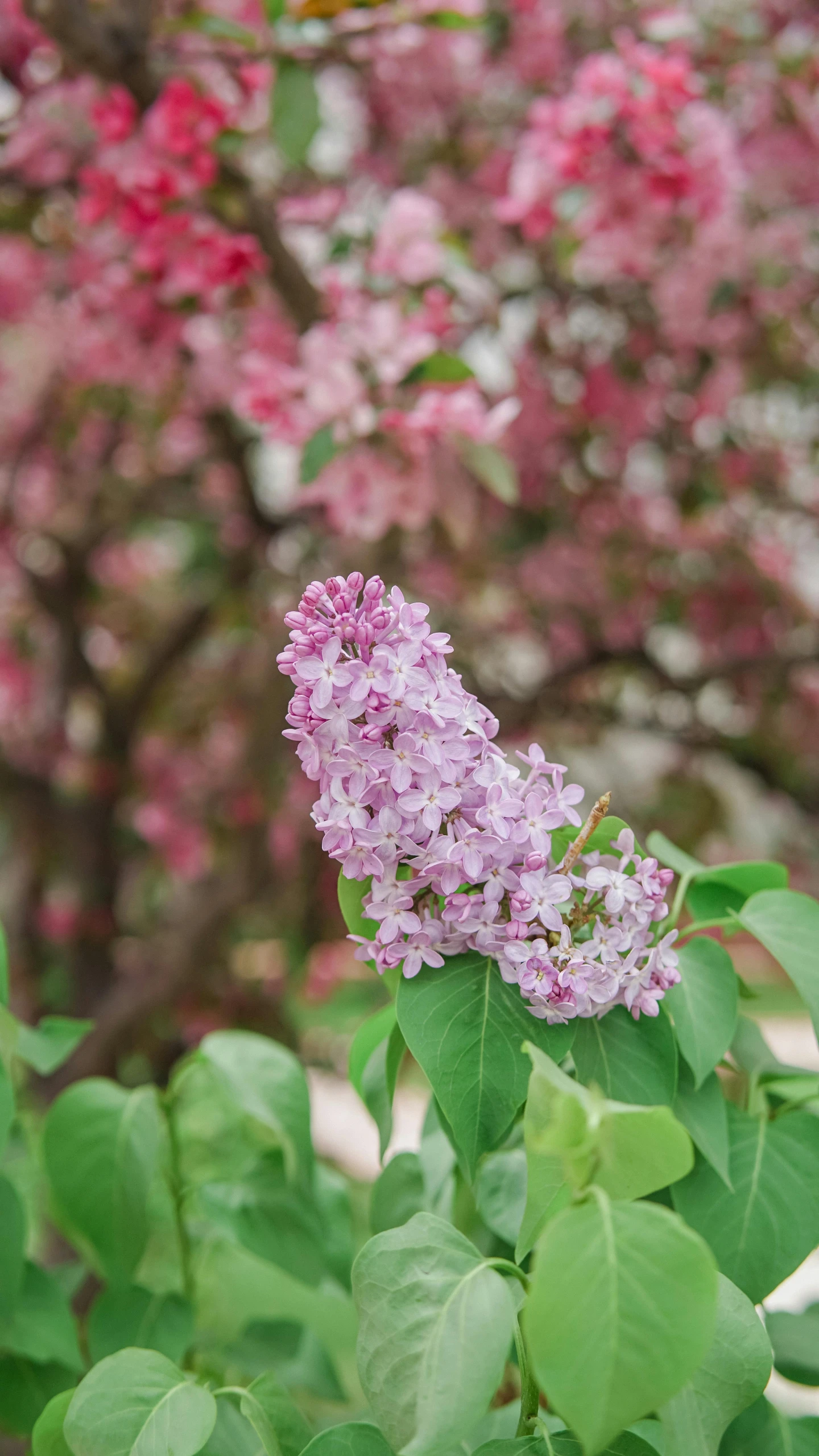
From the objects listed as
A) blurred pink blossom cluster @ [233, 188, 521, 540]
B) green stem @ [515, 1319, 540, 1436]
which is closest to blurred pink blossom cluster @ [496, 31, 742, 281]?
blurred pink blossom cluster @ [233, 188, 521, 540]

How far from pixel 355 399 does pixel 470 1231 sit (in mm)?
707

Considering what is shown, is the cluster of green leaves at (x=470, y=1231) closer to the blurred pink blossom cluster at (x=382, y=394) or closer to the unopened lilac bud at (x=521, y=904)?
the unopened lilac bud at (x=521, y=904)

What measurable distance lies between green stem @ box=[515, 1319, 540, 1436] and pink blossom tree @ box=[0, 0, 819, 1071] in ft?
0.62

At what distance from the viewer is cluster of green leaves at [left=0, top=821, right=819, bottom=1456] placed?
31 cm

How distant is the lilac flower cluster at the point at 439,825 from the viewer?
38 cm

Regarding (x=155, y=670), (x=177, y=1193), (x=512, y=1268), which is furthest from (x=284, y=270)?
(x=155, y=670)

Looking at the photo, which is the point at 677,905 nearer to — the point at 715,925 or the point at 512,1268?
the point at 715,925

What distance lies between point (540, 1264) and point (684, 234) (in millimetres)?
1210

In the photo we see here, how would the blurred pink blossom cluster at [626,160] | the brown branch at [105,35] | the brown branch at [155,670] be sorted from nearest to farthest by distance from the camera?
the brown branch at [105,35] → the blurred pink blossom cluster at [626,160] → the brown branch at [155,670]

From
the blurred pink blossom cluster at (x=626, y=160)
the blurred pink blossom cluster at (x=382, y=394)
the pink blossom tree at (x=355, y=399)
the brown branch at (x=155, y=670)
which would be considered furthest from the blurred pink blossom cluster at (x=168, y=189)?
the brown branch at (x=155, y=670)

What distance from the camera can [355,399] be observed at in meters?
1.00

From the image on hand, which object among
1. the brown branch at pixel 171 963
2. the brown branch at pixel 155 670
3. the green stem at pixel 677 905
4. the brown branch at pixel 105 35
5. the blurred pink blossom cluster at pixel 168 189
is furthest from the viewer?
the brown branch at pixel 155 670

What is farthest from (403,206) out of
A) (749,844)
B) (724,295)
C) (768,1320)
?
(749,844)

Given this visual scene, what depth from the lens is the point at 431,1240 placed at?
1.20 ft
